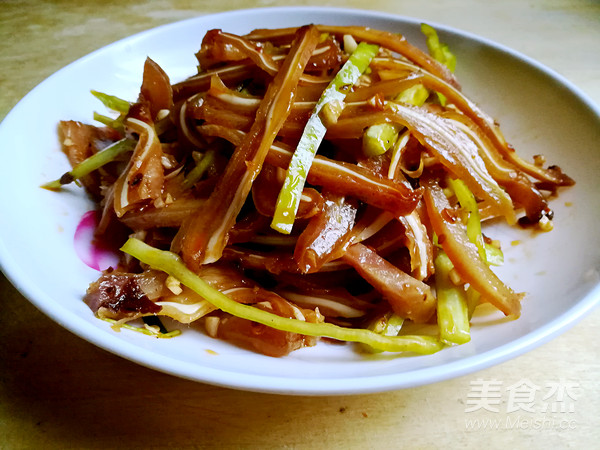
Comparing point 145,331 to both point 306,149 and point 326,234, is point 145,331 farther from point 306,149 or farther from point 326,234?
point 306,149

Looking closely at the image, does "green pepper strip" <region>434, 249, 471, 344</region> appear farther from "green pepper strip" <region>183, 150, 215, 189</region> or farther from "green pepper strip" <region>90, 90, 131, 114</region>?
"green pepper strip" <region>90, 90, 131, 114</region>

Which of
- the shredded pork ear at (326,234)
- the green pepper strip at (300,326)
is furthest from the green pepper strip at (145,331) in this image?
the shredded pork ear at (326,234)

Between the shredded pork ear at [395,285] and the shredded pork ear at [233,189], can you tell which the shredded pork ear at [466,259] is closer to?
the shredded pork ear at [395,285]

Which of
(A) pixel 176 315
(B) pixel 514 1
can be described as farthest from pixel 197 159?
(B) pixel 514 1

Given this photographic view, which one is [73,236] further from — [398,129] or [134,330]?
[398,129]

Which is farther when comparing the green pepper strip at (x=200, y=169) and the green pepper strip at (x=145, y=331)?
the green pepper strip at (x=200, y=169)
